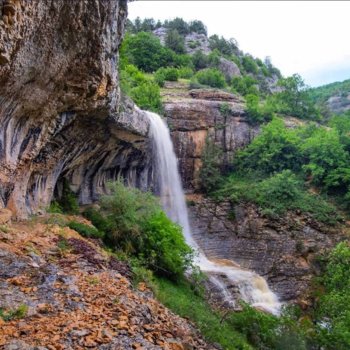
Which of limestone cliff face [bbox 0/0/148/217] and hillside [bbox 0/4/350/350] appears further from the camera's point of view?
limestone cliff face [bbox 0/0/148/217]

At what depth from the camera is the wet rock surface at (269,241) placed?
70.4 ft

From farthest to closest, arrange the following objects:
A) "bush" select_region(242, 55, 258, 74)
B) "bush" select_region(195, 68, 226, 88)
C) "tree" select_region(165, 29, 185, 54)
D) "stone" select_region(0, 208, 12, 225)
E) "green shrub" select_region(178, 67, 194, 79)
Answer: "bush" select_region(242, 55, 258, 74) → "tree" select_region(165, 29, 185, 54) → "green shrub" select_region(178, 67, 194, 79) → "bush" select_region(195, 68, 226, 88) → "stone" select_region(0, 208, 12, 225)

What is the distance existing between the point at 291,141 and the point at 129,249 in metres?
19.7

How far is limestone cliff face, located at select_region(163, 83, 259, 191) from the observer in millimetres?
29545

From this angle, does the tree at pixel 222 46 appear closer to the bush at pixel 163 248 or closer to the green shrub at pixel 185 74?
the green shrub at pixel 185 74

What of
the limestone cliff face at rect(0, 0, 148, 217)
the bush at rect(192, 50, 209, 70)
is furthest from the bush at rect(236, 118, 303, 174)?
the bush at rect(192, 50, 209, 70)

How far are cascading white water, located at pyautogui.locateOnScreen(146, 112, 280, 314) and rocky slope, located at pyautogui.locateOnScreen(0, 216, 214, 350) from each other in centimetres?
967

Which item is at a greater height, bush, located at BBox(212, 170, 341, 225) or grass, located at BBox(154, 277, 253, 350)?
bush, located at BBox(212, 170, 341, 225)

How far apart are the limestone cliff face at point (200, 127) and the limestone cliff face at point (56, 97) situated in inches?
362

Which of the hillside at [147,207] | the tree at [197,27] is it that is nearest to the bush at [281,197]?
the hillside at [147,207]

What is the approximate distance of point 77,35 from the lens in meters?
9.74

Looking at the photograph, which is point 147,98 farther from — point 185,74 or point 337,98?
point 337,98

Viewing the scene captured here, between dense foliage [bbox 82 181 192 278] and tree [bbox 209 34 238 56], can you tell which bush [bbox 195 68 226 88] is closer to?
tree [bbox 209 34 238 56]

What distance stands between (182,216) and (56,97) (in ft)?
52.7
